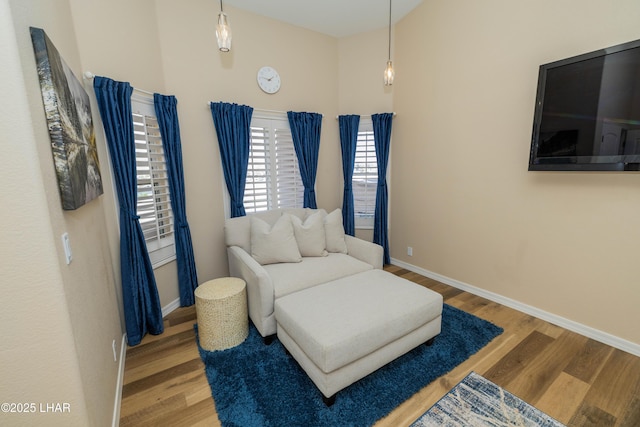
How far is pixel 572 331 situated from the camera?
2.34 m

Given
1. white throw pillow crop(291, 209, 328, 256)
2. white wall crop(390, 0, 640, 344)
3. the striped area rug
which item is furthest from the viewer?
white throw pillow crop(291, 209, 328, 256)

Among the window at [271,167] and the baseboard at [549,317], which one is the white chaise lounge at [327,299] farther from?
the baseboard at [549,317]

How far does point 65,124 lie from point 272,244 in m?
1.75

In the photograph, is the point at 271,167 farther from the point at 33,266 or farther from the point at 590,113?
the point at 590,113

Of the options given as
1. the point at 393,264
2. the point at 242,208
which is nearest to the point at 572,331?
the point at 393,264

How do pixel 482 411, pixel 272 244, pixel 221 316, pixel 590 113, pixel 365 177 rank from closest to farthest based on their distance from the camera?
1. pixel 482 411
2. pixel 590 113
3. pixel 221 316
4. pixel 272 244
5. pixel 365 177

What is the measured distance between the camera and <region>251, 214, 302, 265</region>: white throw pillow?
2650mm

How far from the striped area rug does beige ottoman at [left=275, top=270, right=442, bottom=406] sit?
364 millimetres

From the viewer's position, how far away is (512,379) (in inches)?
72.9

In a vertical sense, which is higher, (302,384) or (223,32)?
(223,32)

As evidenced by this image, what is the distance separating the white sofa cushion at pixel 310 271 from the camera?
2287 millimetres

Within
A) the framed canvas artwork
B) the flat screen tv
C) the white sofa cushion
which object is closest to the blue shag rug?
the white sofa cushion

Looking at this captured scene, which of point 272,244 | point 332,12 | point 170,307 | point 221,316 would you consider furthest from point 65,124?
point 332,12

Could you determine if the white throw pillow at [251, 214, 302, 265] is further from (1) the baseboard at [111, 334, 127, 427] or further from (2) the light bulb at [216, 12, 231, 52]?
(2) the light bulb at [216, 12, 231, 52]
